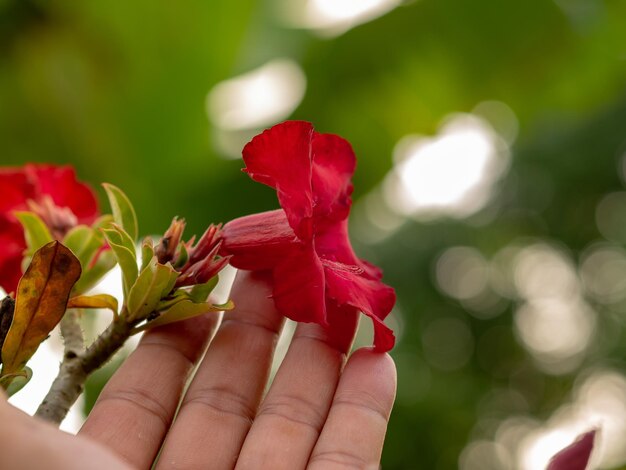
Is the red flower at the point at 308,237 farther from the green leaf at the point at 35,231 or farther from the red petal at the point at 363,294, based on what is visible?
the green leaf at the point at 35,231

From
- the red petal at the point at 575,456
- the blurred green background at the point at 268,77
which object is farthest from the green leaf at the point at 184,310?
the blurred green background at the point at 268,77

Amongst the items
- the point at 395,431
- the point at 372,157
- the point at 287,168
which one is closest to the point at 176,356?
the point at 287,168

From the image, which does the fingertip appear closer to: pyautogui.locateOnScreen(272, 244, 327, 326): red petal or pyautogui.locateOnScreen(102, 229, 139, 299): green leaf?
pyautogui.locateOnScreen(272, 244, 327, 326): red petal

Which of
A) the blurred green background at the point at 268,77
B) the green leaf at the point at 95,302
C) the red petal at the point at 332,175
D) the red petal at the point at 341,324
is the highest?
the blurred green background at the point at 268,77

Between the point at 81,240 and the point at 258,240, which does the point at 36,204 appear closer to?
the point at 81,240

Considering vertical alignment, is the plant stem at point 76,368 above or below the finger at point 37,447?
above

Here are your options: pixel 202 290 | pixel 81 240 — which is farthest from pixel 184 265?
pixel 81 240

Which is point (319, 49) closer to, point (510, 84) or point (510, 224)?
point (510, 84)

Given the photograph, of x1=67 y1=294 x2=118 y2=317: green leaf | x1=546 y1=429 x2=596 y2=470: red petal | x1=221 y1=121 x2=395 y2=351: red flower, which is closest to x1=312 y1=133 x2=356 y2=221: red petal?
x1=221 y1=121 x2=395 y2=351: red flower
